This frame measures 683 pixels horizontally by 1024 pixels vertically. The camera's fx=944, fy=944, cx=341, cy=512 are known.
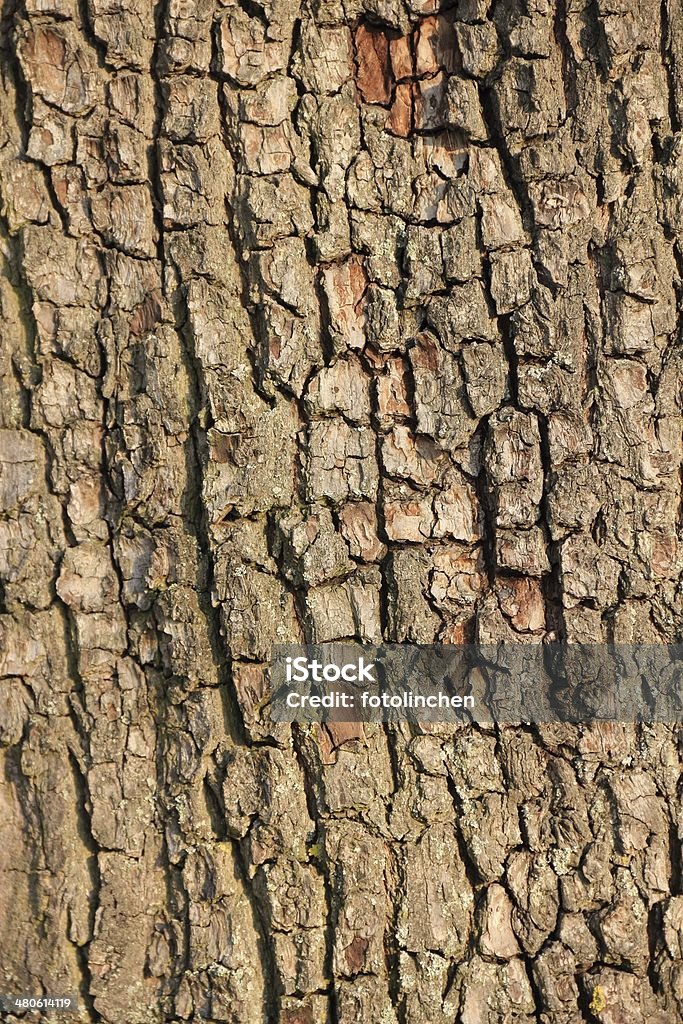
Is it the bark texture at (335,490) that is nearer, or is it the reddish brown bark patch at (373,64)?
the bark texture at (335,490)

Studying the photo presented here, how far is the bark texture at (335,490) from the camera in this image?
1.96 metres

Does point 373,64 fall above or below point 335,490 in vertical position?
above

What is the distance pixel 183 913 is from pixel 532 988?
74cm

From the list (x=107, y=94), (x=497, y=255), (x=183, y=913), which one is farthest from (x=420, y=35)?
(x=183, y=913)

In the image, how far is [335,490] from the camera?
79.3 inches

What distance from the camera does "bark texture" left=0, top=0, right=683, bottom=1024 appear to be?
6.43ft

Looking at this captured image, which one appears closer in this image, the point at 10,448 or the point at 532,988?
the point at 532,988

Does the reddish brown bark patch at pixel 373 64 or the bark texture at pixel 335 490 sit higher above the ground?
the reddish brown bark patch at pixel 373 64

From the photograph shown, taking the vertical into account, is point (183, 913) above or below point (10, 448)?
below

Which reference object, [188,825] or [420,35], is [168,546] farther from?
[420,35]

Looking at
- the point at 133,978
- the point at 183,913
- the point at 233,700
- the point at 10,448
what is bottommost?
the point at 133,978

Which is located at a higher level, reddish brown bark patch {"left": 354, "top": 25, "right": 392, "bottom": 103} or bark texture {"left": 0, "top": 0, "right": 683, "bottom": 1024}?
reddish brown bark patch {"left": 354, "top": 25, "right": 392, "bottom": 103}

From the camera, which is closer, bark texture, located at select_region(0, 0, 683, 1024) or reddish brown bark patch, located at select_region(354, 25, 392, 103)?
bark texture, located at select_region(0, 0, 683, 1024)

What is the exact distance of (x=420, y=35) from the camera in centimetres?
208
